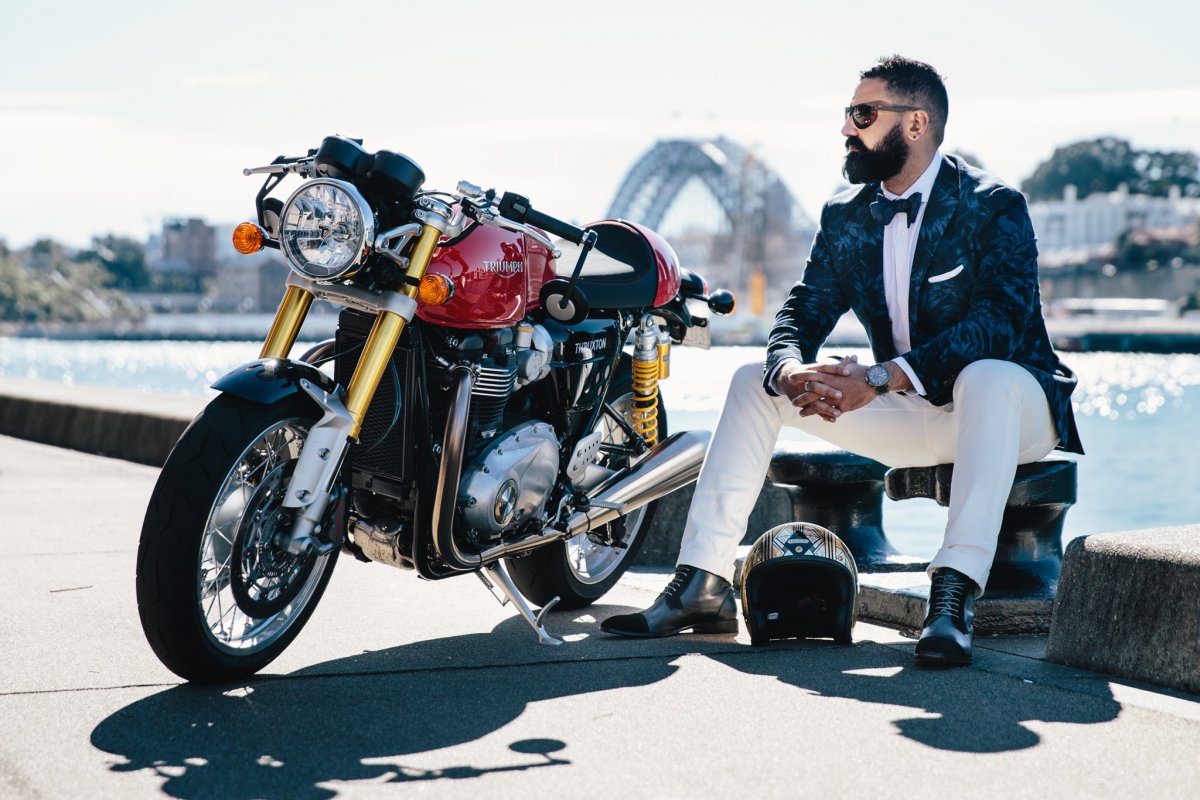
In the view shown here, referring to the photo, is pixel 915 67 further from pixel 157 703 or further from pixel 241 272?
pixel 241 272

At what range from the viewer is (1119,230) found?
439ft

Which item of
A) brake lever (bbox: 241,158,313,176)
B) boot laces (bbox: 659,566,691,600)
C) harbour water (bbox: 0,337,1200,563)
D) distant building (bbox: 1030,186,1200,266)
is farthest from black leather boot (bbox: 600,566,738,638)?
distant building (bbox: 1030,186,1200,266)

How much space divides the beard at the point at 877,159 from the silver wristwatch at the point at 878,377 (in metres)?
0.60

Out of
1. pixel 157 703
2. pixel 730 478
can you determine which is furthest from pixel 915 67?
pixel 157 703

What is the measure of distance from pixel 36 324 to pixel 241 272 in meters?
19.3

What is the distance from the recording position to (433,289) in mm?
3299

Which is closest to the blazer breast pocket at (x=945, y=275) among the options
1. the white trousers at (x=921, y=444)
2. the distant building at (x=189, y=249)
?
the white trousers at (x=921, y=444)

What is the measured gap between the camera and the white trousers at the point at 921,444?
355 centimetres

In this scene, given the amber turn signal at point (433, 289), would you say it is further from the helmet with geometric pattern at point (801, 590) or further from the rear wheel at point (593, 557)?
the helmet with geometric pattern at point (801, 590)

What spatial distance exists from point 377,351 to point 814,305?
1.34 metres

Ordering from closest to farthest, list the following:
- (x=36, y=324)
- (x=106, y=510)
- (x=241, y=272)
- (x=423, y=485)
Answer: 1. (x=423, y=485)
2. (x=106, y=510)
3. (x=36, y=324)
4. (x=241, y=272)

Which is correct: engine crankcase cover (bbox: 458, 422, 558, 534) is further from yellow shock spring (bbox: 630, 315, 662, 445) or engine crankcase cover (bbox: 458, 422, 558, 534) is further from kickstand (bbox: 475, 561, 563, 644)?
yellow shock spring (bbox: 630, 315, 662, 445)

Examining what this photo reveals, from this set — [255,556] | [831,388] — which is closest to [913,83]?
[831,388]

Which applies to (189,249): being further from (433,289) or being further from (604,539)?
(433,289)
